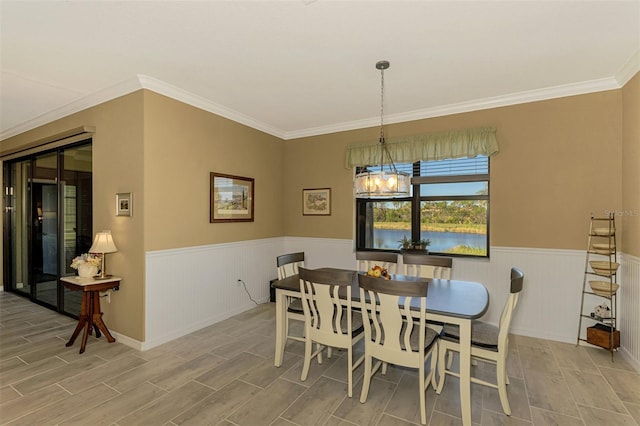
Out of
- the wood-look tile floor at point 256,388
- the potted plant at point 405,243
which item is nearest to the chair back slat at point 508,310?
the wood-look tile floor at point 256,388

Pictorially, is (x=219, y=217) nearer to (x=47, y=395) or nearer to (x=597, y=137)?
(x=47, y=395)

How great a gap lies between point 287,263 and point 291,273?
0.23m

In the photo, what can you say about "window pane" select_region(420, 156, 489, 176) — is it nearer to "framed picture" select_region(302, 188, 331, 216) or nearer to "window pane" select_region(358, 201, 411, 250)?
"window pane" select_region(358, 201, 411, 250)

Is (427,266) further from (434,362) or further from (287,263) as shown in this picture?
(287,263)

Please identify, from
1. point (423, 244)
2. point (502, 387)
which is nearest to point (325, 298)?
point (502, 387)

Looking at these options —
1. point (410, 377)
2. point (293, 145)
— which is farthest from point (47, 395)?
point (293, 145)

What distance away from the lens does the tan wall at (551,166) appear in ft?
10.6

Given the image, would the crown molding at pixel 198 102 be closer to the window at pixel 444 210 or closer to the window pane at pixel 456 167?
the window at pixel 444 210

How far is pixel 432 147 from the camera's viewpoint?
13.1 ft

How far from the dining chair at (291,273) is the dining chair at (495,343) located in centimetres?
121

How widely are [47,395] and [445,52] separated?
4.27 metres

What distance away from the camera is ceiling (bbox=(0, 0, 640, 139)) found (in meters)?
2.13

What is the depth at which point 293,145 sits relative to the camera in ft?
17.1

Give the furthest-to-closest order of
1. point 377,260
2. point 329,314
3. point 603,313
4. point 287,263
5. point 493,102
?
point 493,102 → point 377,260 → point 287,263 → point 603,313 → point 329,314
